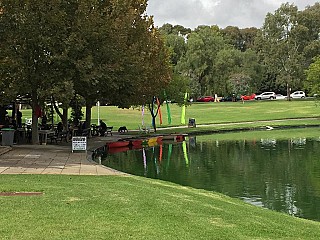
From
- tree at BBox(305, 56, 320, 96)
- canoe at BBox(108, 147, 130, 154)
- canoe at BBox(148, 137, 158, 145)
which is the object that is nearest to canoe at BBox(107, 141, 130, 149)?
canoe at BBox(108, 147, 130, 154)

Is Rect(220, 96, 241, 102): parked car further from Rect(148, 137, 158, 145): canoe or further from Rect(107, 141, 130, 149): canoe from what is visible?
Rect(107, 141, 130, 149): canoe

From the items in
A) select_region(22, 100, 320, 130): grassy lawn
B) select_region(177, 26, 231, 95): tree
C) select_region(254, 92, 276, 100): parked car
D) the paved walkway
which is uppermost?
select_region(177, 26, 231, 95): tree

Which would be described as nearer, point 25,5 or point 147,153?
point 25,5

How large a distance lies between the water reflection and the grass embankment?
3598mm

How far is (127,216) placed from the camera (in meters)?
9.23

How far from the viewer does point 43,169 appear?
57.3ft

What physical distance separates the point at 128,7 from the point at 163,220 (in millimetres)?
22476

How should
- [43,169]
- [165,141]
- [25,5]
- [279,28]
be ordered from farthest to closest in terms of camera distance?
[279,28] < [165,141] < [25,5] < [43,169]

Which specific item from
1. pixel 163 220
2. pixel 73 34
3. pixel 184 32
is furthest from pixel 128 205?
pixel 184 32

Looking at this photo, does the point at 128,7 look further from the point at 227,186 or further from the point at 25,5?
the point at 227,186

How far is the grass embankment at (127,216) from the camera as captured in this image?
26.2ft

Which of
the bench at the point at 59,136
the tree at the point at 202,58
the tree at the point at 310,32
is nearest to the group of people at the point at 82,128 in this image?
the bench at the point at 59,136

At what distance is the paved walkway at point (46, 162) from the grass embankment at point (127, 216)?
11.9 ft

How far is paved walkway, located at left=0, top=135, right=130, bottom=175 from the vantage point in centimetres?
1703
